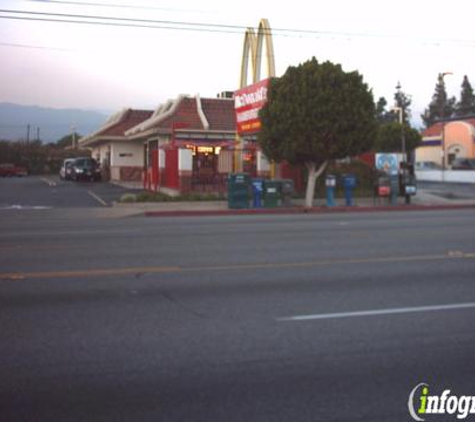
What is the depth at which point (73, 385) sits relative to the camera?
5.43 meters

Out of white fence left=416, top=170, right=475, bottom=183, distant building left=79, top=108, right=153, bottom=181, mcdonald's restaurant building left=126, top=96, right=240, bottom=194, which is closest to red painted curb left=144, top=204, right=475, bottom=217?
mcdonald's restaurant building left=126, top=96, right=240, bottom=194

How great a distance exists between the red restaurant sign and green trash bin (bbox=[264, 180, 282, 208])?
3105 mm

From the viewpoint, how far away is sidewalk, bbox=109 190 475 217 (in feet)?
81.8

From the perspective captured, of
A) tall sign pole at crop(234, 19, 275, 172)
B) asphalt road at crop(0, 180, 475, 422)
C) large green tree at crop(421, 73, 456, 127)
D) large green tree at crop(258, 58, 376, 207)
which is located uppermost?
large green tree at crop(421, 73, 456, 127)

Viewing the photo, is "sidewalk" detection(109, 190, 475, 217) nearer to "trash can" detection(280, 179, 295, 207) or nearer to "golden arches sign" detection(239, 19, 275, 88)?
"trash can" detection(280, 179, 295, 207)

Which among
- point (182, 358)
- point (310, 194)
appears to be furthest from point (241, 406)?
point (310, 194)

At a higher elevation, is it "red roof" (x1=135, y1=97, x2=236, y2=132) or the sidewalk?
"red roof" (x1=135, y1=97, x2=236, y2=132)

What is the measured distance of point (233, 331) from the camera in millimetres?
7008

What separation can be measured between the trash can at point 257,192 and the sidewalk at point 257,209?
2.47ft

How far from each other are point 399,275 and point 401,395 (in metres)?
5.15

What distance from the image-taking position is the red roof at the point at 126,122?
47.4 m

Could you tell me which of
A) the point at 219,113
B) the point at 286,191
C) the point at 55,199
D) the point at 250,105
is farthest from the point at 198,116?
the point at 286,191

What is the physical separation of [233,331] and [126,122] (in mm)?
43911

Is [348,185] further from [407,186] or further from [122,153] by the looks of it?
[122,153]
